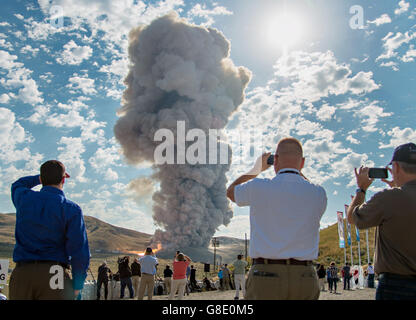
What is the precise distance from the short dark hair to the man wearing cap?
3.12m

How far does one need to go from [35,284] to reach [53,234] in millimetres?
484

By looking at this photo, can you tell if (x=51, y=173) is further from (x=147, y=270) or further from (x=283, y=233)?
(x=147, y=270)

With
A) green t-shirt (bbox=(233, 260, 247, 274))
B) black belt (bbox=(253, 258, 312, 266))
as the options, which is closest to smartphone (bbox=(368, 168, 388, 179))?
black belt (bbox=(253, 258, 312, 266))

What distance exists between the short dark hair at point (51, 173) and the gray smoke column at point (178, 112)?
58030 millimetres

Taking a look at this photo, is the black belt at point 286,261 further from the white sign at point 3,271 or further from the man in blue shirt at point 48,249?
the white sign at point 3,271

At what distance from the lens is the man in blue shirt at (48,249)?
3.60 metres

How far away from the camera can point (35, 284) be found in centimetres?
358

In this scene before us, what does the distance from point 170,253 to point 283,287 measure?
6615 cm

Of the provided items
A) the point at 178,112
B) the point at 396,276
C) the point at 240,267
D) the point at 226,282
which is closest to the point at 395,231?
the point at 396,276

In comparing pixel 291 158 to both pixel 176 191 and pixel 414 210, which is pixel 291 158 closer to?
pixel 414 210

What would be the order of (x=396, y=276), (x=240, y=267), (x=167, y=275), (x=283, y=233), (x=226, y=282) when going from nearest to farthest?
(x=283, y=233)
(x=396, y=276)
(x=240, y=267)
(x=167, y=275)
(x=226, y=282)

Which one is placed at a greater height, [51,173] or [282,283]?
[51,173]
